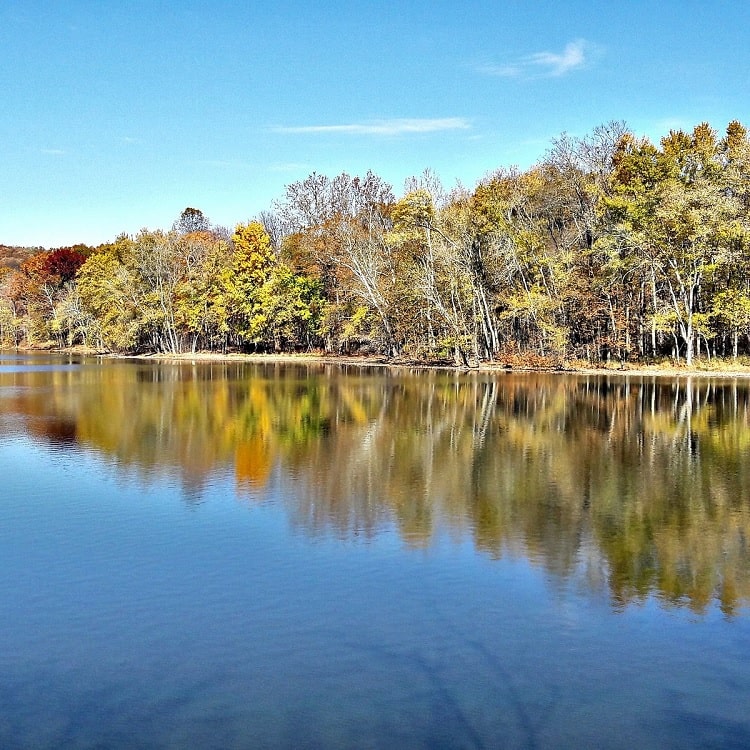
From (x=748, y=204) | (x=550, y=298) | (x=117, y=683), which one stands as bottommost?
(x=117, y=683)

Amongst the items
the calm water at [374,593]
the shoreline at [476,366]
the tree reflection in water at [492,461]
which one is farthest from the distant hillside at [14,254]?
the calm water at [374,593]

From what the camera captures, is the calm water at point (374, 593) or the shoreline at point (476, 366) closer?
the calm water at point (374, 593)

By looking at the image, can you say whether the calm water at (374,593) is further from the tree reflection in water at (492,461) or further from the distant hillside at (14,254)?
the distant hillside at (14,254)

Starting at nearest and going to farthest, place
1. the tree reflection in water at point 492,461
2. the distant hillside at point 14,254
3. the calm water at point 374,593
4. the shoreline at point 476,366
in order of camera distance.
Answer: the calm water at point 374,593 < the tree reflection in water at point 492,461 < the shoreline at point 476,366 < the distant hillside at point 14,254

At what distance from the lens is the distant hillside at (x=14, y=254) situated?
139125mm

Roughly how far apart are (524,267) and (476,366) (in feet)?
24.8

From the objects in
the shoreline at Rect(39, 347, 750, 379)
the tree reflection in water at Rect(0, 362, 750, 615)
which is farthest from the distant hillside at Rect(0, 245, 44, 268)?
the tree reflection in water at Rect(0, 362, 750, 615)

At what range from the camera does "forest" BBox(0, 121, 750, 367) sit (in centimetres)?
4597

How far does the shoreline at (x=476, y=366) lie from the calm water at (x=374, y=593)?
25980mm

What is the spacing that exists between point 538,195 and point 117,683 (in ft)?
166

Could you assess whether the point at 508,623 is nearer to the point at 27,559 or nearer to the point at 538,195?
the point at 27,559

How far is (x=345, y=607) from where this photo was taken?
8797 millimetres

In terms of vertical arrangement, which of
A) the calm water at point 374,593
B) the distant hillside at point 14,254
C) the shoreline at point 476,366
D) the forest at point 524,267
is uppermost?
the distant hillside at point 14,254

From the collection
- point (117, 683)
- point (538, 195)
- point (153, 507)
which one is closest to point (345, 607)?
point (117, 683)
